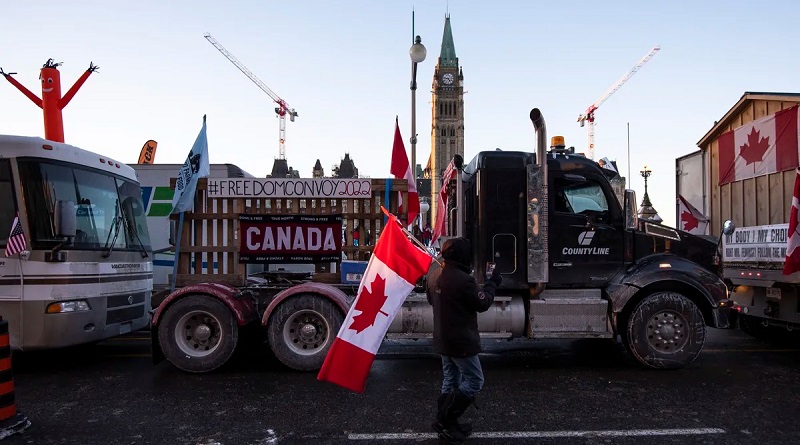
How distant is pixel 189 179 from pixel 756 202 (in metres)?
8.71

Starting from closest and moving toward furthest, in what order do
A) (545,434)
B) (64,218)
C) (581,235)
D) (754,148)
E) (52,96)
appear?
(545,434), (64,218), (581,235), (754,148), (52,96)

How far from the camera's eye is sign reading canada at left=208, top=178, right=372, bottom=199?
7684 millimetres

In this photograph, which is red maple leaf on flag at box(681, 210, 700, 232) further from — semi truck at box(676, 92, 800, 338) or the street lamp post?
the street lamp post

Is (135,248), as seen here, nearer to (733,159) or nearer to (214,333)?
(214,333)

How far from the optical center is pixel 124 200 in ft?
26.7

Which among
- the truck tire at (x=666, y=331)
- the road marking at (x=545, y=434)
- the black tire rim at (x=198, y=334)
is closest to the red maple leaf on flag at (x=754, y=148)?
the truck tire at (x=666, y=331)

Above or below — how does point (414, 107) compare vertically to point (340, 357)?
above

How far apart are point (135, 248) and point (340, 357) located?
15.7 ft

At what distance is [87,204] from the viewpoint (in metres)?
7.39

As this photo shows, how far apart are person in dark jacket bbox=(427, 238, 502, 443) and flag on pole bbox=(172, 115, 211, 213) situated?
14.7ft

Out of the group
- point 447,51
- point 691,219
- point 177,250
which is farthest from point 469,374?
point 447,51

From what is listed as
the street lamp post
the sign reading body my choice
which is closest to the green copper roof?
the street lamp post

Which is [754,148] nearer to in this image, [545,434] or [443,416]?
[545,434]

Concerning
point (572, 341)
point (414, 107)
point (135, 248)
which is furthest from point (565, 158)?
point (414, 107)
